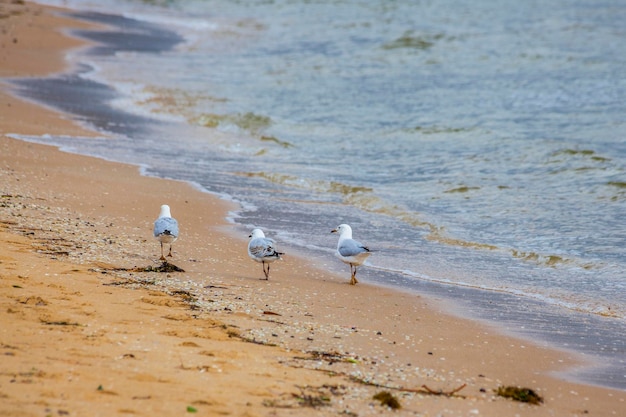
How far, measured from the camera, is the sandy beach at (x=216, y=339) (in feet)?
17.5

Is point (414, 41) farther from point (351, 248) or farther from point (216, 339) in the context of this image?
point (216, 339)

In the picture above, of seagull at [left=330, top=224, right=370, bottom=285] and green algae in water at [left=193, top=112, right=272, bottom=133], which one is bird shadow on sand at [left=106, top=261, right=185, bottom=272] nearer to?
seagull at [left=330, top=224, right=370, bottom=285]

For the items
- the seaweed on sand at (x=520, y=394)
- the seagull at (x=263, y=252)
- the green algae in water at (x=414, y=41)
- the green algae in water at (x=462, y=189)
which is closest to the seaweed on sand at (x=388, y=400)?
the seaweed on sand at (x=520, y=394)

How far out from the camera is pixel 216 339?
21.2 feet

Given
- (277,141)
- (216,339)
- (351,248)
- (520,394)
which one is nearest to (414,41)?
(277,141)

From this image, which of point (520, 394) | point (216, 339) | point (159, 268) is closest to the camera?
point (520, 394)

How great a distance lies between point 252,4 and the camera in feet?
169

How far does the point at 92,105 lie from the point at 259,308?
45.7 ft

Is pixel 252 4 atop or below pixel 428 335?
Answer: atop

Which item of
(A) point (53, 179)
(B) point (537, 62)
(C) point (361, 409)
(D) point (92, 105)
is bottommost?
(C) point (361, 409)

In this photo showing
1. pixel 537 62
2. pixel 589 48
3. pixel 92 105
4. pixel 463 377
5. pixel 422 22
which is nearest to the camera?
pixel 463 377

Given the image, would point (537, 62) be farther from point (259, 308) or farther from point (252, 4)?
point (252, 4)

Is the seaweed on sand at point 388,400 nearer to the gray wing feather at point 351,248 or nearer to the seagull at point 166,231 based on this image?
the gray wing feather at point 351,248

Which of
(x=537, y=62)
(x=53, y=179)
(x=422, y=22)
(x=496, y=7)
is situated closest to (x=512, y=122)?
(x=537, y=62)
